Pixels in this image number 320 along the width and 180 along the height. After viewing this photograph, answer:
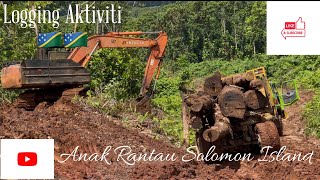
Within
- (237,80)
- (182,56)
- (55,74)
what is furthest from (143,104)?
(182,56)

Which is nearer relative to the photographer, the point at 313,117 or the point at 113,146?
the point at 113,146

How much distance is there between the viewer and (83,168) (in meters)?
8.33

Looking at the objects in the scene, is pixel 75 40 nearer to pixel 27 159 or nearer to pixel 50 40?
pixel 50 40

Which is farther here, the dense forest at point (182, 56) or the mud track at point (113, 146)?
the dense forest at point (182, 56)

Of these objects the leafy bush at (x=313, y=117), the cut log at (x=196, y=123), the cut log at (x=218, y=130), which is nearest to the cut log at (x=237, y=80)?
the cut log at (x=218, y=130)

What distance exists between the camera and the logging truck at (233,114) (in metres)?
9.96

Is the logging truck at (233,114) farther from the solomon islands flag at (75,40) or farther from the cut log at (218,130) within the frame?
the solomon islands flag at (75,40)

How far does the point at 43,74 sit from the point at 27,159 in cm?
666

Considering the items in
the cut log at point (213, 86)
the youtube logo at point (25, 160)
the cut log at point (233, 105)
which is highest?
the cut log at point (213, 86)

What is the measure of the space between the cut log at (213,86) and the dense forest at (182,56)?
2722 millimetres

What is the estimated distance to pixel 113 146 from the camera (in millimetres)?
10000

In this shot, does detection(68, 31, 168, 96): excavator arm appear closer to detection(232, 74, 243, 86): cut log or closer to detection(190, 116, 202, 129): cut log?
detection(232, 74, 243, 86): cut log

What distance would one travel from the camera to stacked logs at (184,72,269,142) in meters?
9.91

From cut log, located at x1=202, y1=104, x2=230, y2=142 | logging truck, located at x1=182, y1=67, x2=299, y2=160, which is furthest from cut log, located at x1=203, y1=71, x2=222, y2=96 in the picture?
cut log, located at x1=202, y1=104, x2=230, y2=142
